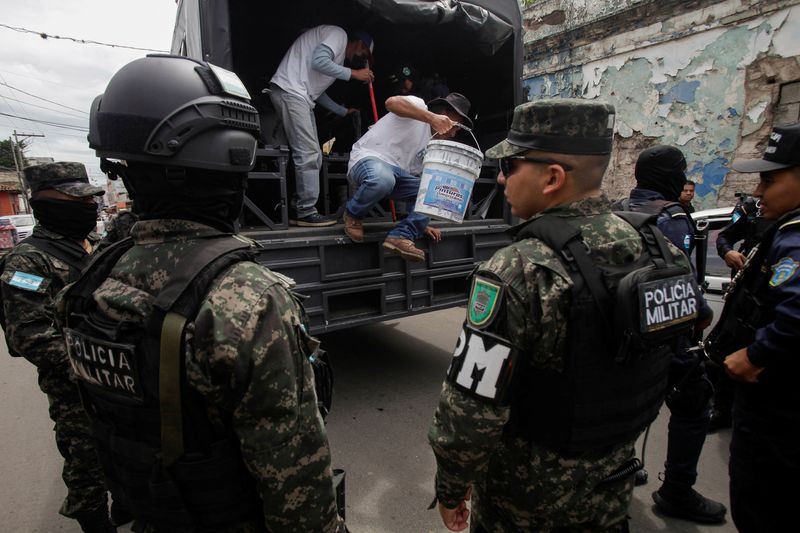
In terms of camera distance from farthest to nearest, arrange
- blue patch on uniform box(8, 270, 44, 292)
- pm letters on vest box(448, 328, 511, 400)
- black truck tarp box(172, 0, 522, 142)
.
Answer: black truck tarp box(172, 0, 522, 142) < blue patch on uniform box(8, 270, 44, 292) < pm letters on vest box(448, 328, 511, 400)

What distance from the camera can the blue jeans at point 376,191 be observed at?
3080 mm

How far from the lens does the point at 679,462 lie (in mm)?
2330

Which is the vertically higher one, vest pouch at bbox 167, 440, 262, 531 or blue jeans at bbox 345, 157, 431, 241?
blue jeans at bbox 345, 157, 431, 241

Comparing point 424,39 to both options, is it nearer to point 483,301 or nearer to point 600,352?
point 483,301

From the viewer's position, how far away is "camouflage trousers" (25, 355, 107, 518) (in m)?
2.10

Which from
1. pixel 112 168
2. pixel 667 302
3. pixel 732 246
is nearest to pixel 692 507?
pixel 667 302

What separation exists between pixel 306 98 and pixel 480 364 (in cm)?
284

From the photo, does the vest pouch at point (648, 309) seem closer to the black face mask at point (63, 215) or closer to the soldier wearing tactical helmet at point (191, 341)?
the soldier wearing tactical helmet at point (191, 341)

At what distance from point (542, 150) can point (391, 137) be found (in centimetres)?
204

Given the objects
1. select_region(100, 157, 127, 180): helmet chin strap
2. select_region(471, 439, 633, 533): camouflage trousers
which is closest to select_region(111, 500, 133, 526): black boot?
select_region(100, 157, 127, 180): helmet chin strap

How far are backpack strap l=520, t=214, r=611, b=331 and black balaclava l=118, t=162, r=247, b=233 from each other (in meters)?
0.89

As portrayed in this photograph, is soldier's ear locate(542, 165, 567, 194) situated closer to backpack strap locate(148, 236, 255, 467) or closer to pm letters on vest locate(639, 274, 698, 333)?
pm letters on vest locate(639, 274, 698, 333)

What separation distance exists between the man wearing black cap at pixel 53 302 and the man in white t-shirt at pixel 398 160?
153 centimetres

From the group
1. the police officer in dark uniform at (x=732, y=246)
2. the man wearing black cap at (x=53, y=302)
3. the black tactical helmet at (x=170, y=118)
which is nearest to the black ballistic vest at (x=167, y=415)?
the black tactical helmet at (x=170, y=118)
